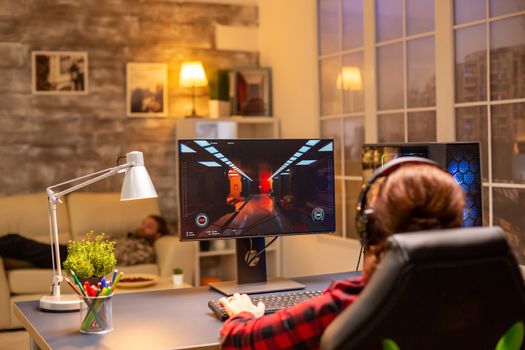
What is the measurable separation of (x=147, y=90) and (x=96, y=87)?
41cm

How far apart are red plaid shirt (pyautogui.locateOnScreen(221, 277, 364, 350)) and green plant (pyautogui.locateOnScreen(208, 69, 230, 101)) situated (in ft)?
15.5

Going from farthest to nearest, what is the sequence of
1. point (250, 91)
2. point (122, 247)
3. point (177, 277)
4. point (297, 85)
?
point (250, 91)
point (297, 85)
point (122, 247)
point (177, 277)

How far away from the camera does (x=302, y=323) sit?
159 cm

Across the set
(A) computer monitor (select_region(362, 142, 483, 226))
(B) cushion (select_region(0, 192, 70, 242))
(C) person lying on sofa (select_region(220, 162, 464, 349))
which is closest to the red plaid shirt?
(C) person lying on sofa (select_region(220, 162, 464, 349))

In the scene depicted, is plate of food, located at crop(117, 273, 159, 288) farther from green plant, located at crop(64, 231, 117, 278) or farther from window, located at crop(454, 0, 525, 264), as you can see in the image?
green plant, located at crop(64, 231, 117, 278)

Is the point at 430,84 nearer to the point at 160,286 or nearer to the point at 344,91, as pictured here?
the point at 344,91

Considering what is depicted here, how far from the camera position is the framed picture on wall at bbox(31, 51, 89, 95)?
5.96 m

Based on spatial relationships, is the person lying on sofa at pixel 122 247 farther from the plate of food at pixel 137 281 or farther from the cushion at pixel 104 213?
the plate of food at pixel 137 281

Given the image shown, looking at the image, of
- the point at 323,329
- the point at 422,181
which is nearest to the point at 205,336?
the point at 323,329

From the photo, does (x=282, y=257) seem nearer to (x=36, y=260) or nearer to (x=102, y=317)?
(x=36, y=260)

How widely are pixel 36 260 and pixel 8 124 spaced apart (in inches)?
46.7

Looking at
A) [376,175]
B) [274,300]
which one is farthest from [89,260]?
[376,175]

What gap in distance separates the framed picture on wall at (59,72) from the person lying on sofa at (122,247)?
1186 millimetres

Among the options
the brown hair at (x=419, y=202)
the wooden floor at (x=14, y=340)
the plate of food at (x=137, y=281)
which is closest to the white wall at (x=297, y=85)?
the plate of food at (x=137, y=281)
